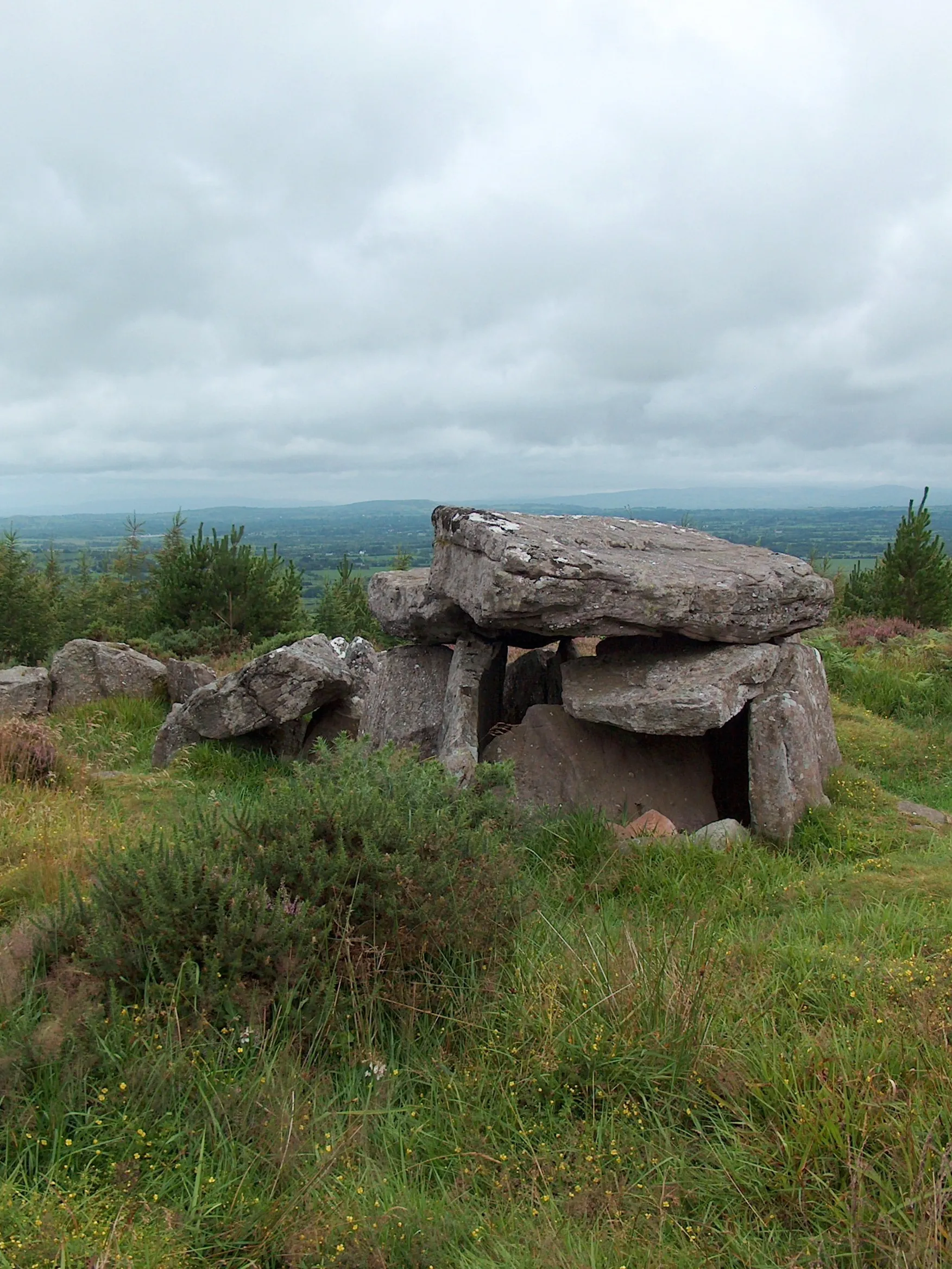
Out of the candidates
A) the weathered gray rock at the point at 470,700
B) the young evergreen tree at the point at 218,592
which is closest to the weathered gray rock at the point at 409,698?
the weathered gray rock at the point at 470,700

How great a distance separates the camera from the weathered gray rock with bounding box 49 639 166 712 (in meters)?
12.6

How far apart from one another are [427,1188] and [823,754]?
634 centimetres

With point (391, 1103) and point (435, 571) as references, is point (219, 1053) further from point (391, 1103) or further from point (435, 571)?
point (435, 571)

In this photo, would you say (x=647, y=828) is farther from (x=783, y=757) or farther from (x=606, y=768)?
(x=783, y=757)

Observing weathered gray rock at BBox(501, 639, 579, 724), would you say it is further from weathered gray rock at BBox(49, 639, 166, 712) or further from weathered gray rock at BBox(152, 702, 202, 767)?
weathered gray rock at BBox(49, 639, 166, 712)

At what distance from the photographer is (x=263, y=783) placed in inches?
343

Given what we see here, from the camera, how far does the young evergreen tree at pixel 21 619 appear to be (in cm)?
2595

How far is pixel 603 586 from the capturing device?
7.46 meters

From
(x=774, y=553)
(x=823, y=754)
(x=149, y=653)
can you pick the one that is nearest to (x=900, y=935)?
(x=823, y=754)

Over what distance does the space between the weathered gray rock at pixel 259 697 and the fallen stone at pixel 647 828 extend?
4.05 metres

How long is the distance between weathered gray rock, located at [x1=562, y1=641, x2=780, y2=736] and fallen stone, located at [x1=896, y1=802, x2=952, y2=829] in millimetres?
1689

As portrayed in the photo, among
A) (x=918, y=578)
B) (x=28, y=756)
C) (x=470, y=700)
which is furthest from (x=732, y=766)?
(x=918, y=578)

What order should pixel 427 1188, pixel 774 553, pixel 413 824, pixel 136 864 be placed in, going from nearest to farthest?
pixel 427 1188
pixel 136 864
pixel 413 824
pixel 774 553

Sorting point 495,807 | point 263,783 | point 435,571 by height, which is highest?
point 435,571
